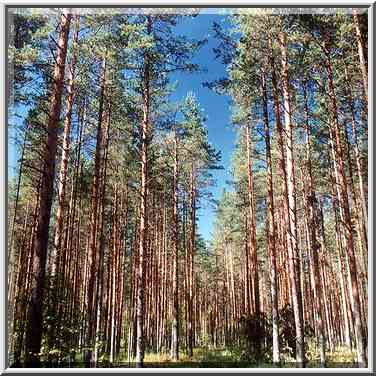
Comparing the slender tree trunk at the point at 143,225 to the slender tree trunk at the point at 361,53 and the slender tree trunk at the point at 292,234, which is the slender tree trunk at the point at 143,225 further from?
the slender tree trunk at the point at 361,53

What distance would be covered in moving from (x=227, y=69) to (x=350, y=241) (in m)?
6.46

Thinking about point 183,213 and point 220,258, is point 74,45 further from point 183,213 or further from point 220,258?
point 220,258

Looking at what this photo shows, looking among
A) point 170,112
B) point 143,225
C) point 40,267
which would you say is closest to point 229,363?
point 143,225

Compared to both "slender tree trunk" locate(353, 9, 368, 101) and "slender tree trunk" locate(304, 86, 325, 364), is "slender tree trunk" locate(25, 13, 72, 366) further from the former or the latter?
"slender tree trunk" locate(304, 86, 325, 364)

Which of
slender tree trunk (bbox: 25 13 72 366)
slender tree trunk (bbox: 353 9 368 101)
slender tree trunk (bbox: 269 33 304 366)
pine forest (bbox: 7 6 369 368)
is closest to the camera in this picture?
slender tree trunk (bbox: 25 13 72 366)

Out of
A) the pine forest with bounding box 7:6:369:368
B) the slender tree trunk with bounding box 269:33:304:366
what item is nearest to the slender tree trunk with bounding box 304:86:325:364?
the pine forest with bounding box 7:6:369:368

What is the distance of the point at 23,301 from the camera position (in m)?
8.02

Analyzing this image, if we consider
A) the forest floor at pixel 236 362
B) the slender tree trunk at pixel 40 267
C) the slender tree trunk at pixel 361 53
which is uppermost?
the slender tree trunk at pixel 361 53

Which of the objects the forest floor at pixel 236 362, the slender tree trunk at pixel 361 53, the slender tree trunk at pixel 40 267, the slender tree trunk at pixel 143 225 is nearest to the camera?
the slender tree trunk at pixel 40 267

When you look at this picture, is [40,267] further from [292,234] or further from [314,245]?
[314,245]

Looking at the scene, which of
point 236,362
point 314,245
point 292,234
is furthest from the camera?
point 314,245

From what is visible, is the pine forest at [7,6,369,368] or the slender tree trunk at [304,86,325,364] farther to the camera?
the slender tree trunk at [304,86,325,364]

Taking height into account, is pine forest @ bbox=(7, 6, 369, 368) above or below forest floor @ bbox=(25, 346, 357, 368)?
above

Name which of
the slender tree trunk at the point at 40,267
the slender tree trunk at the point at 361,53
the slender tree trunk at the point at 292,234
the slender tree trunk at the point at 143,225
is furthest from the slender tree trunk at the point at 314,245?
the slender tree trunk at the point at 40,267
